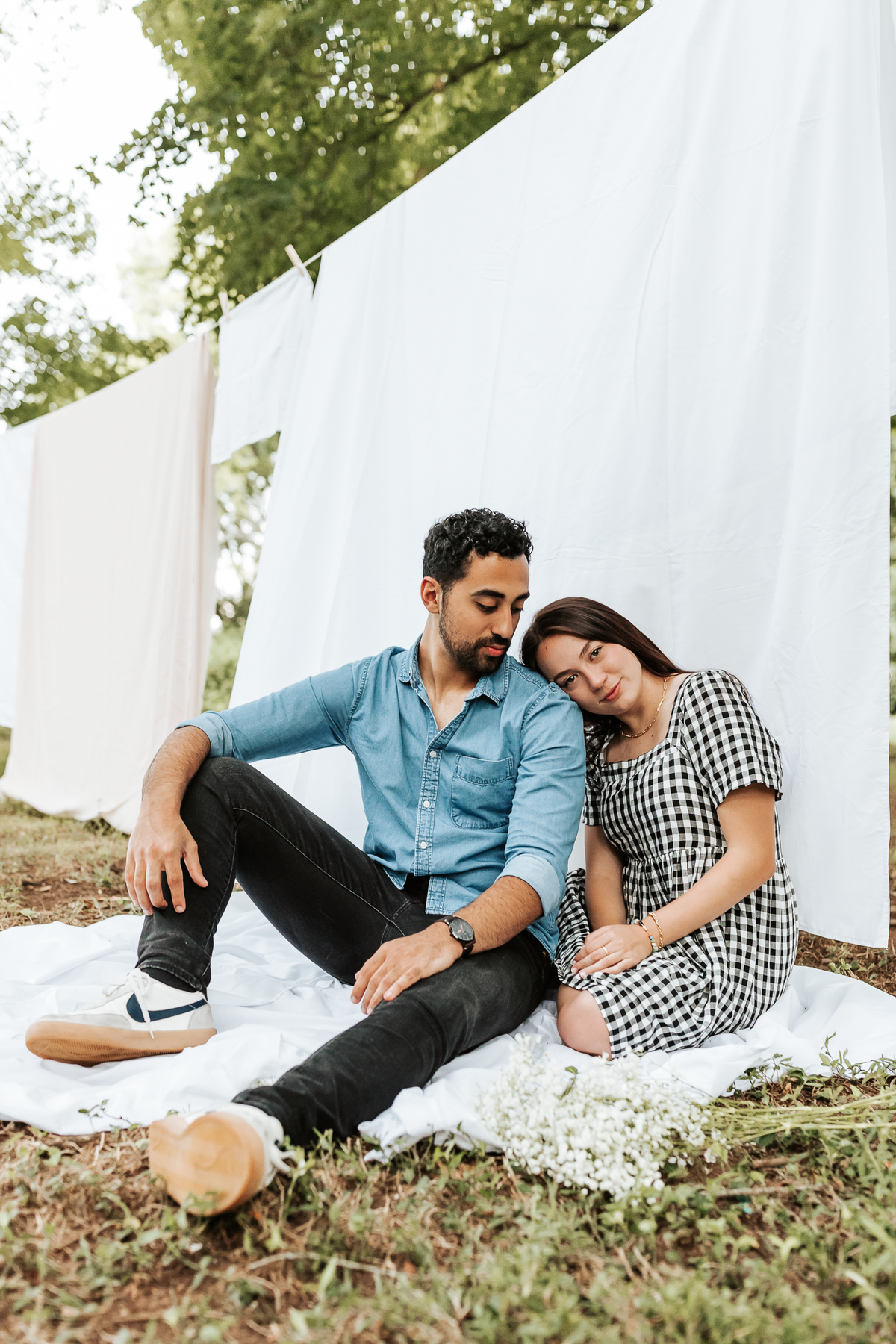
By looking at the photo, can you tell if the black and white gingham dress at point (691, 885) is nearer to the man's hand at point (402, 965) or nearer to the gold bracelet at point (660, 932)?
the gold bracelet at point (660, 932)

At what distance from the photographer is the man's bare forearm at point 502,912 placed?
4.52 feet

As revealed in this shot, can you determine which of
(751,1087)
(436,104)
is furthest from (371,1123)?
(436,104)

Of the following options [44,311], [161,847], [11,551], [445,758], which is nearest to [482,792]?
[445,758]

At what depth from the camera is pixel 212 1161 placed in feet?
3.22

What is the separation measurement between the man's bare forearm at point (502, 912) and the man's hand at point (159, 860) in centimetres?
42

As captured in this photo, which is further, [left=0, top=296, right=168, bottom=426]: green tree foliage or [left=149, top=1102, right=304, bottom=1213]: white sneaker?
[left=0, top=296, right=168, bottom=426]: green tree foliage

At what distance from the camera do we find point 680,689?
1.63 m

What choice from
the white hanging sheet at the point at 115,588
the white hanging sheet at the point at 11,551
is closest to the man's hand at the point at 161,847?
the white hanging sheet at the point at 115,588

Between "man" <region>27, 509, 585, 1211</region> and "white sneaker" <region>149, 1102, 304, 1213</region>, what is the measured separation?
0.05 m

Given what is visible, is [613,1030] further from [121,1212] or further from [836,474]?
[836,474]

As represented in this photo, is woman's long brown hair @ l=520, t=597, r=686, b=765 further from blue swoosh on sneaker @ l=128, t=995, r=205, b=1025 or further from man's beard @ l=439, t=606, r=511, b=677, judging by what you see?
blue swoosh on sneaker @ l=128, t=995, r=205, b=1025

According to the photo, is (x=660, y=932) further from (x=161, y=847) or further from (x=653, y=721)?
(x=161, y=847)

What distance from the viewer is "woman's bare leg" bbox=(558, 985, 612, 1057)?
4.69 ft

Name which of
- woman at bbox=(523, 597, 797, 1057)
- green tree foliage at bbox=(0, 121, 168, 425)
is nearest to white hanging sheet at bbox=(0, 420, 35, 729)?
green tree foliage at bbox=(0, 121, 168, 425)
